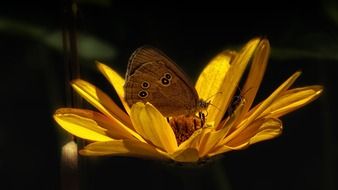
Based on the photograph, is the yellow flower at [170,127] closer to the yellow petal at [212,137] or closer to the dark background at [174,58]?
the yellow petal at [212,137]

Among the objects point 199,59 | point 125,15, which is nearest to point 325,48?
point 199,59

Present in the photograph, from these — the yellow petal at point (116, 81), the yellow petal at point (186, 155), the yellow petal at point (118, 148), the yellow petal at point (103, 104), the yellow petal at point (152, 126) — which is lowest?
the yellow petal at point (186, 155)

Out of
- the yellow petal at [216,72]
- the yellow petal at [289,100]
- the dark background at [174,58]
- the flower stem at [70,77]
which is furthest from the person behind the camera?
the dark background at [174,58]

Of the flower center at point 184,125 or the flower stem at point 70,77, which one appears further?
the flower center at point 184,125

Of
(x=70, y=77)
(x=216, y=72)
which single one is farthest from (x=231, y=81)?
(x=70, y=77)

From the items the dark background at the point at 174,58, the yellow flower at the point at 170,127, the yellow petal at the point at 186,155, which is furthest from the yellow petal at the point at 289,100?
the dark background at the point at 174,58

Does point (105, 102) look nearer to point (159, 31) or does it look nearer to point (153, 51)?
point (153, 51)

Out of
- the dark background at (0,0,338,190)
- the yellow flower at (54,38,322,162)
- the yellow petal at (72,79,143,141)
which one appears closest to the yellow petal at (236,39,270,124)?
the yellow flower at (54,38,322,162)

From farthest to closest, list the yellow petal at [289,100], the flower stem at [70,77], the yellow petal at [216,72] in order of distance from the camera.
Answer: the yellow petal at [216,72]
the yellow petal at [289,100]
the flower stem at [70,77]
